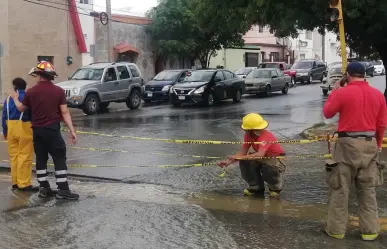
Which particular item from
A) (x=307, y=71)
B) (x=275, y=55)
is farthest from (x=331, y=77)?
(x=275, y=55)

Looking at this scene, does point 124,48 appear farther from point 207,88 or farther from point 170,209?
point 170,209

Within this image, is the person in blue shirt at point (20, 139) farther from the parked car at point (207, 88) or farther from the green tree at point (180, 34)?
the green tree at point (180, 34)

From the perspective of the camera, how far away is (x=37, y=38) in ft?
87.1

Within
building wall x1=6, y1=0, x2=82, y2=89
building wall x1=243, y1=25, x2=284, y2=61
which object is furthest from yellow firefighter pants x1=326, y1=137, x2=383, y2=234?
building wall x1=243, y1=25, x2=284, y2=61

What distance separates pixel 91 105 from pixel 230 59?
27840 millimetres

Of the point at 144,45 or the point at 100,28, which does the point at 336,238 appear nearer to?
the point at 100,28

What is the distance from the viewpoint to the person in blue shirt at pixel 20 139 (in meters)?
7.47

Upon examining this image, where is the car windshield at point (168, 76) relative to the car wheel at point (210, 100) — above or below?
above

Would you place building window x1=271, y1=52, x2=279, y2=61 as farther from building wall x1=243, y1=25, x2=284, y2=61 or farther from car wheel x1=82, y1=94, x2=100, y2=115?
car wheel x1=82, y1=94, x2=100, y2=115

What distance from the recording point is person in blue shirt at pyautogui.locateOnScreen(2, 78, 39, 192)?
7.47 meters

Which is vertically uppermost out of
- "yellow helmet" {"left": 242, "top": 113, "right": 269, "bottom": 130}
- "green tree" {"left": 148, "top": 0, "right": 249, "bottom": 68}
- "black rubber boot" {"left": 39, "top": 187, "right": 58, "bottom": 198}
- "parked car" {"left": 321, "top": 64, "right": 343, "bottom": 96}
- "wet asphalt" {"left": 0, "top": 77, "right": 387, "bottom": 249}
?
"green tree" {"left": 148, "top": 0, "right": 249, "bottom": 68}

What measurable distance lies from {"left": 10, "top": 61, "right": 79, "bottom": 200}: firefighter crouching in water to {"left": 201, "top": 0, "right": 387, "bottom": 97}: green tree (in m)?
7.09

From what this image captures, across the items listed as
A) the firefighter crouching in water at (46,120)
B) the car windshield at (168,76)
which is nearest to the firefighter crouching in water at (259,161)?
the firefighter crouching in water at (46,120)

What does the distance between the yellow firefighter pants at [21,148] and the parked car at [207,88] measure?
14624mm
